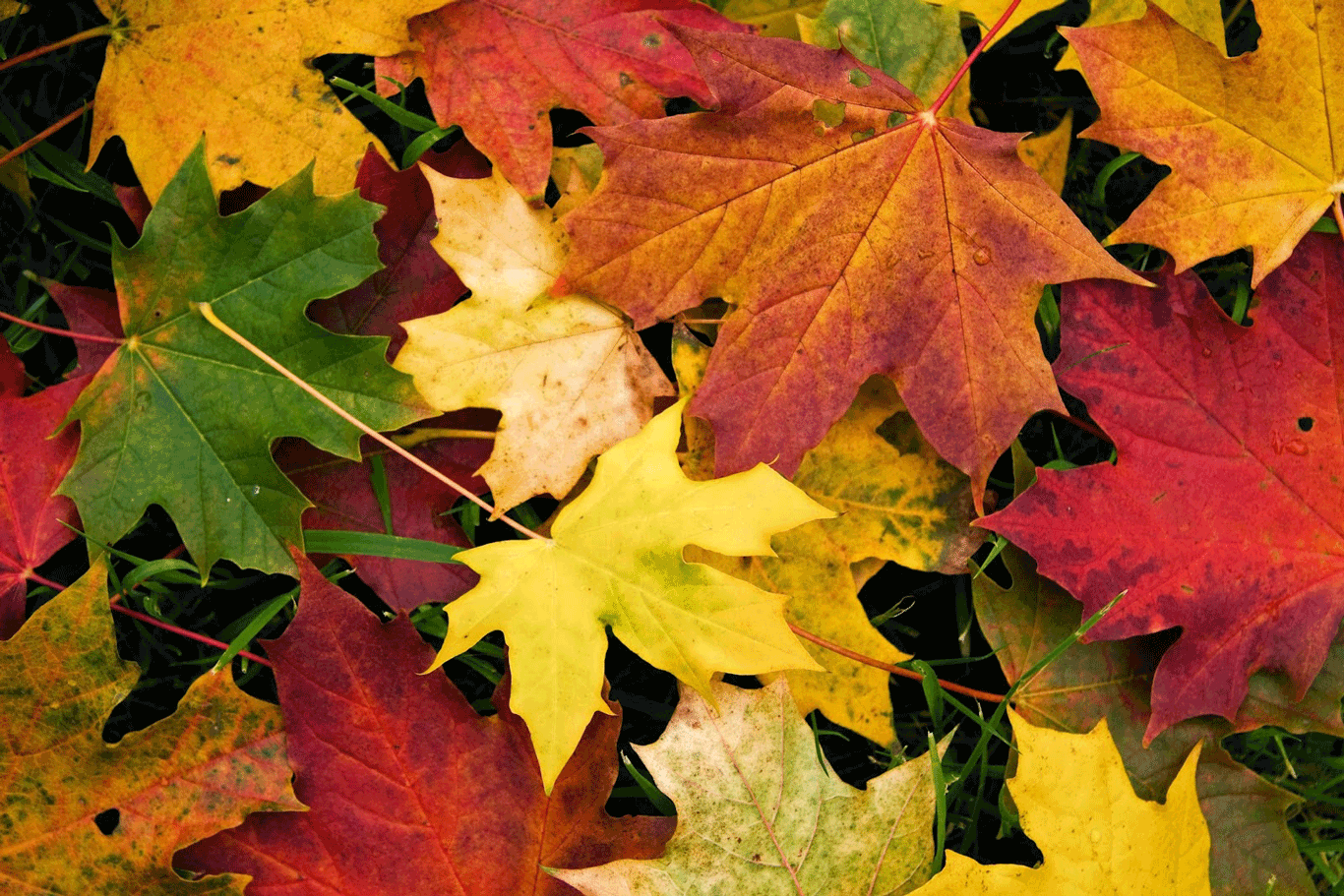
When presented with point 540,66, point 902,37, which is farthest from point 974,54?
point 540,66

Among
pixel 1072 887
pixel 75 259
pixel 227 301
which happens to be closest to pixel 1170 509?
pixel 1072 887

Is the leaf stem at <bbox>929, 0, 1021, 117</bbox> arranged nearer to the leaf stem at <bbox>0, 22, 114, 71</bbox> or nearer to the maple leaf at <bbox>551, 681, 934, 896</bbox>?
the maple leaf at <bbox>551, 681, 934, 896</bbox>

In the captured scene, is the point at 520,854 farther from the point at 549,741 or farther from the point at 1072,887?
the point at 1072,887

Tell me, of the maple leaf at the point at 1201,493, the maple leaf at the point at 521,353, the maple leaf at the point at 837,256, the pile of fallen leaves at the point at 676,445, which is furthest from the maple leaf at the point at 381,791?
the maple leaf at the point at 1201,493

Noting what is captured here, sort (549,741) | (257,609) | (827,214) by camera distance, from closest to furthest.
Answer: (549,741)
(827,214)
(257,609)

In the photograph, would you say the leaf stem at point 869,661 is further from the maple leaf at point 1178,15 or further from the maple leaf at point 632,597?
the maple leaf at point 1178,15

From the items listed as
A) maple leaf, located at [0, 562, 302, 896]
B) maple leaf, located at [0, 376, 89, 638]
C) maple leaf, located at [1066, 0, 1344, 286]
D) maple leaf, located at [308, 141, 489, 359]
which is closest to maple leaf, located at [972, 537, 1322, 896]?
maple leaf, located at [1066, 0, 1344, 286]
